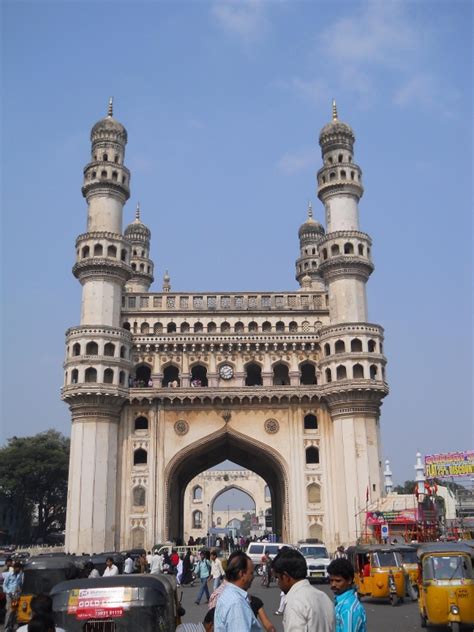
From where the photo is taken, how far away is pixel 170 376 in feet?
143

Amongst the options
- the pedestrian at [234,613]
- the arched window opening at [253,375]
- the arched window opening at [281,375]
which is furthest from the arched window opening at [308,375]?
the pedestrian at [234,613]

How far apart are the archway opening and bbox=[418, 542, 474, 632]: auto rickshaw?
26.1 metres

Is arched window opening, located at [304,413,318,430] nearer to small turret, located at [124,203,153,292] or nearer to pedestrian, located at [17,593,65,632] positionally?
small turret, located at [124,203,153,292]

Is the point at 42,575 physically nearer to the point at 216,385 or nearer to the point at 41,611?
the point at 41,611

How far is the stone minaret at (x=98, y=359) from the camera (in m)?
36.8

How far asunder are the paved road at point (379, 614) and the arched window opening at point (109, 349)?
19346 millimetres

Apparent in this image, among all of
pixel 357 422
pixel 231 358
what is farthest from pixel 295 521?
pixel 231 358

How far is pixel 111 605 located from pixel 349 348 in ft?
106

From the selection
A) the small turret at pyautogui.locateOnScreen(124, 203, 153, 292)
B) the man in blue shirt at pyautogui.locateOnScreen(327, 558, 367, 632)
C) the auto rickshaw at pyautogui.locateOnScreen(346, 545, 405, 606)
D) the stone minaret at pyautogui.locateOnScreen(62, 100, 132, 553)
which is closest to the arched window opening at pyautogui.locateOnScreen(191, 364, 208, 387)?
the stone minaret at pyautogui.locateOnScreen(62, 100, 132, 553)

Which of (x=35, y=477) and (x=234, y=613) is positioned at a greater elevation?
(x=35, y=477)

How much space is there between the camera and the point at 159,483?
38.9 meters

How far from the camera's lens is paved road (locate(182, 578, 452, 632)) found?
564 inches

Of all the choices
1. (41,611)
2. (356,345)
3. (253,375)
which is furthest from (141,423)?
(41,611)

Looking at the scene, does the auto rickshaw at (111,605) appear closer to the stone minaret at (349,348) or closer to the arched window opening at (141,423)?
the stone minaret at (349,348)
